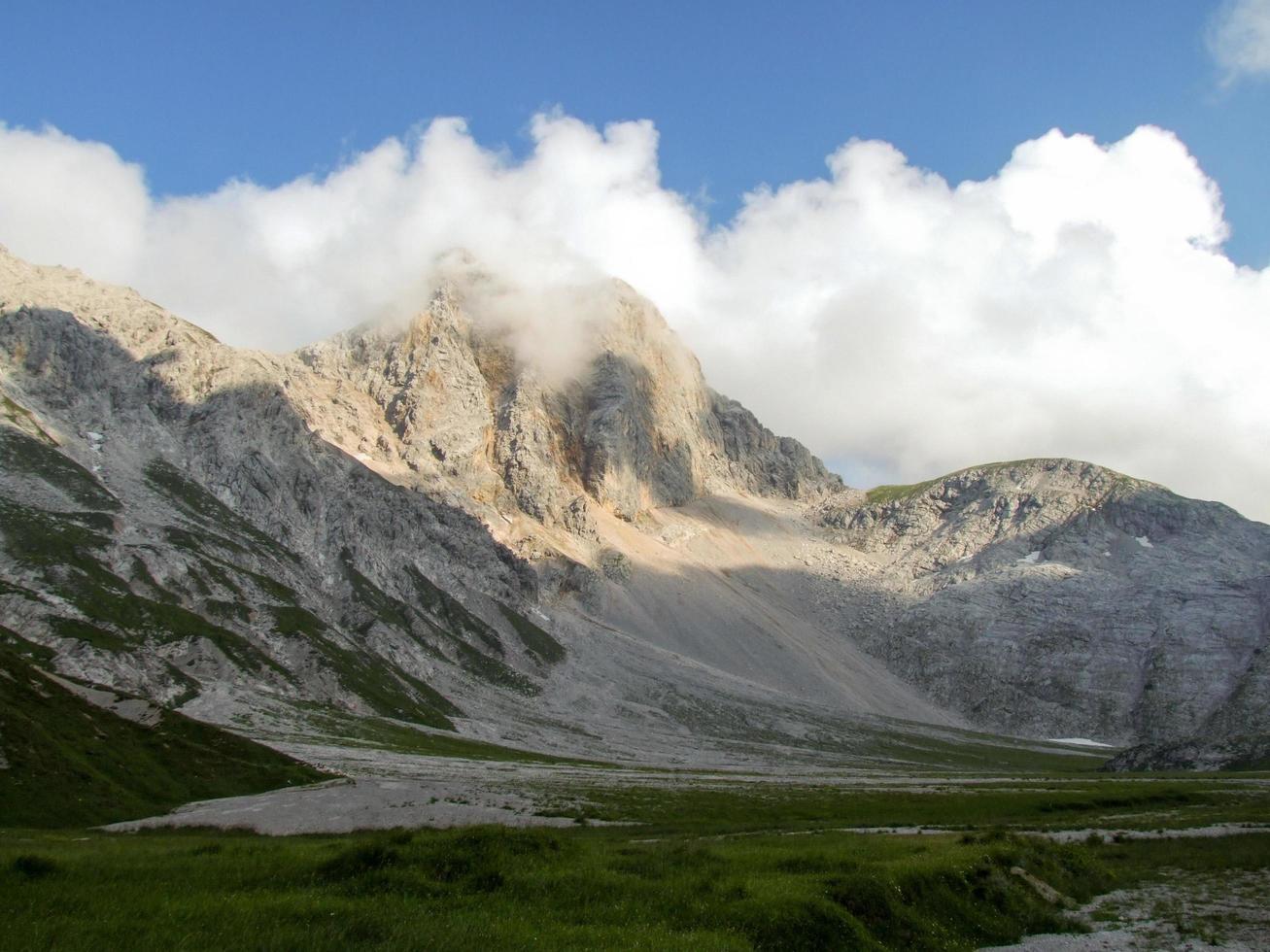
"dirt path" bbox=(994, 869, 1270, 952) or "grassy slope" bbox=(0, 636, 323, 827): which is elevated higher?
"dirt path" bbox=(994, 869, 1270, 952)

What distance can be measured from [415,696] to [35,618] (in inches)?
2534

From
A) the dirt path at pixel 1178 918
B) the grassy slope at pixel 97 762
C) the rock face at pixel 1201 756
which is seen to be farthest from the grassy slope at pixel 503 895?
the rock face at pixel 1201 756

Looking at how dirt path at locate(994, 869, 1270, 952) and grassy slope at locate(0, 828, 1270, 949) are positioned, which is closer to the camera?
grassy slope at locate(0, 828, 1270, 949)

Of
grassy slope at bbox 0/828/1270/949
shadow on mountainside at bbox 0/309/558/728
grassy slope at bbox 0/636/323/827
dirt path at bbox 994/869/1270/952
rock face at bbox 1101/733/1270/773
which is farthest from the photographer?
rock face at bbox 1101/733/1270/773

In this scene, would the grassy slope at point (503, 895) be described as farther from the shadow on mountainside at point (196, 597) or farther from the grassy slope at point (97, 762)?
the shadow on mountainside at point (196, 597)

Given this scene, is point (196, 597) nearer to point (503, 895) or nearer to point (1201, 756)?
point (503, 895)

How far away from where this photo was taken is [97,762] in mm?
47469

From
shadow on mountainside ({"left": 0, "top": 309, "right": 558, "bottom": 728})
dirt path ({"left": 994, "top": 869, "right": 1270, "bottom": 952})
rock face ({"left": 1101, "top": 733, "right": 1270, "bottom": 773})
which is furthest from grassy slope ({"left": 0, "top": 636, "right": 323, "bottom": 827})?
rock face ({"left": 1101, "top": 733, "right": 1270, "bottom": 773})

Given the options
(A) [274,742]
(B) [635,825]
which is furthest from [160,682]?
(B) [635,825]

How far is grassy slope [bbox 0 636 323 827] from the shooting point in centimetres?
4116

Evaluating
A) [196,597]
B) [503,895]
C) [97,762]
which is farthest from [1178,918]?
[196,597]

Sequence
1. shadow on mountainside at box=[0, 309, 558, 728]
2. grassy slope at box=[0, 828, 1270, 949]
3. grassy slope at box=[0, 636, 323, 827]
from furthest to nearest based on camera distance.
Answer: shadow on mountainside at box=[0, 309, 558, 728], grassy slope at box=[0, 636, 323, 827], grassy slope at box=[0, 828, 1270, 949]

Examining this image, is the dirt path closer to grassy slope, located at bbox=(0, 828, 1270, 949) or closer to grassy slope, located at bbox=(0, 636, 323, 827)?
grassy slope, located at bbox=(0, 828, 1270, 949)

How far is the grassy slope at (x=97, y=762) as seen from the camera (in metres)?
41.2
